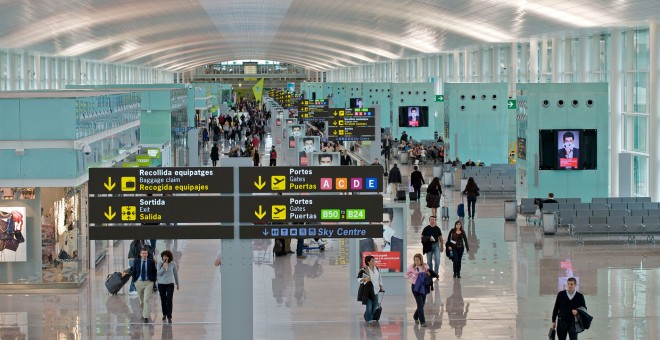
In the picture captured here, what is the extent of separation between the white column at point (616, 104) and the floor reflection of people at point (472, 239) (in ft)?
24.2

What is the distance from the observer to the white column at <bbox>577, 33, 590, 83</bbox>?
128 feet

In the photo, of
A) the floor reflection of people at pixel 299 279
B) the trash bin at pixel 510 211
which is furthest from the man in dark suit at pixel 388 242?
the trash bin at pixel 510 211

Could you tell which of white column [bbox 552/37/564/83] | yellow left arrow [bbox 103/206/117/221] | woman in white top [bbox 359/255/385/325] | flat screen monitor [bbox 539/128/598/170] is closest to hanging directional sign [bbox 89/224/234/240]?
yellow left arrow [bbox 103/206/117/221]

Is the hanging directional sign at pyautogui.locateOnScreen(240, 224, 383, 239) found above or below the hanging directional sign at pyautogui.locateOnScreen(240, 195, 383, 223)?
below

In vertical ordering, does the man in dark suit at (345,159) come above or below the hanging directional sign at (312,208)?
above

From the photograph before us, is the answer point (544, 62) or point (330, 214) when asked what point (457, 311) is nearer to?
point (330, 214)

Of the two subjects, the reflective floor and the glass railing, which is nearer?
the reflective floor

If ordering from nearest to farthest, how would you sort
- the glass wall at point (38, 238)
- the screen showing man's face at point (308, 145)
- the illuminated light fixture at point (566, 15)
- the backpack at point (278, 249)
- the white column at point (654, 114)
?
the glass wall at point (38, 238), the backpack at point (278, 249), the white column at point (654, 114), the illuminated light fixture at point (566, 15), the screen showing man's face at point (308, 145)

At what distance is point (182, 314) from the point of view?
17016mm

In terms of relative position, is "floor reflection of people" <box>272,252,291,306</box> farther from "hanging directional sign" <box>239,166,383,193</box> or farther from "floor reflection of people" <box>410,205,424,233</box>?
"hanging directional sign" <box>239,166,383,193</box>

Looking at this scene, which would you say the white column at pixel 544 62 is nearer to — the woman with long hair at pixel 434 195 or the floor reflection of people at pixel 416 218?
the floor reflection of people at pixel 416 218

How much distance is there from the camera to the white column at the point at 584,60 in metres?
39.0

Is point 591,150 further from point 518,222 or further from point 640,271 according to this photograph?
point 640,271

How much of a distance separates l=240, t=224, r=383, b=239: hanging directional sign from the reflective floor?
3702mm
